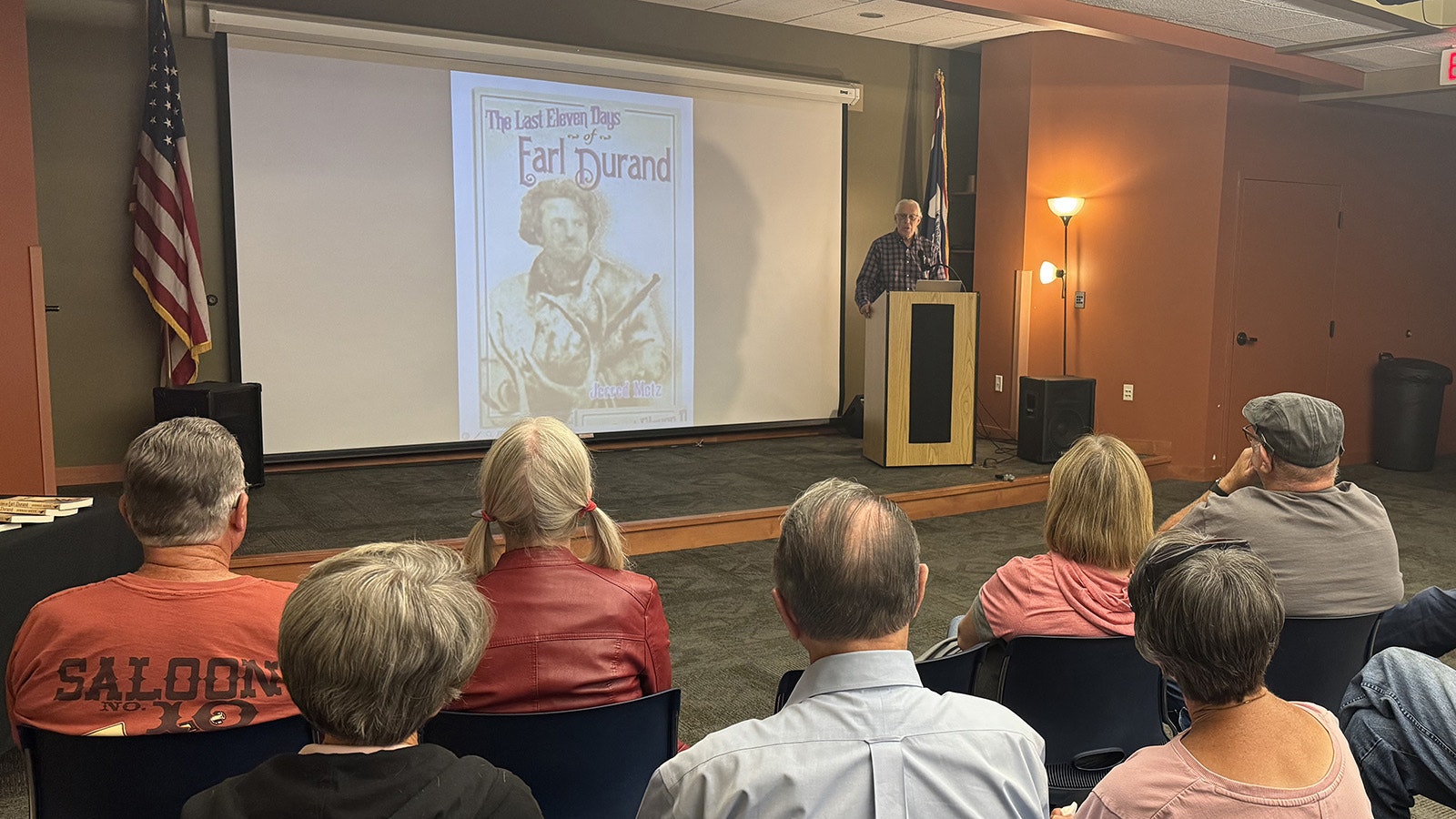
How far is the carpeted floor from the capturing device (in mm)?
3457

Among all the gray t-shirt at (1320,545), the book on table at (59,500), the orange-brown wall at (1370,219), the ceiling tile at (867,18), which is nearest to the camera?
the gray t-shirt at (1320,545)

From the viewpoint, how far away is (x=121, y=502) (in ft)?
6.17

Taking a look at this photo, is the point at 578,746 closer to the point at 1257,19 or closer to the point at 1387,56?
the point at 1257,19

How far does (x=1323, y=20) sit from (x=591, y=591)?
5599mm

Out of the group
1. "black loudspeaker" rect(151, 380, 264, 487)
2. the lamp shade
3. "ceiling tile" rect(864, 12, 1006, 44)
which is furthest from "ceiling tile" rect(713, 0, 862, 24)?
"black loudspeaker" rect(151, 380, 264, 487)

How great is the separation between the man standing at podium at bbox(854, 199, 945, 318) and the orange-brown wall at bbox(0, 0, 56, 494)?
454 centimetres

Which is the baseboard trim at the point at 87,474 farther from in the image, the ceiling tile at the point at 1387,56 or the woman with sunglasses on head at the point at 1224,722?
the ceiling tile at the point at 1387,56

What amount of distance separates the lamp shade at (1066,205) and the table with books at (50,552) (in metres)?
6.11

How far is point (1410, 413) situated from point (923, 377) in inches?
160

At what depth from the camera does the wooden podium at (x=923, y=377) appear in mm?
6398

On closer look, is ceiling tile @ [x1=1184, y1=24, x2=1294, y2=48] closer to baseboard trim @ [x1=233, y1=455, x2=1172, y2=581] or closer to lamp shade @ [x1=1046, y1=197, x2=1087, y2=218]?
lamp shade @ [x1=1046, y1=197, x2=1087, y2=218]

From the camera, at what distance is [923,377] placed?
6.45 metres

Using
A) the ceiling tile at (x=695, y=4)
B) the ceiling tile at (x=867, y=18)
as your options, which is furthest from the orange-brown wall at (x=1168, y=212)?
the ceiling tile at (x=695, y=4)

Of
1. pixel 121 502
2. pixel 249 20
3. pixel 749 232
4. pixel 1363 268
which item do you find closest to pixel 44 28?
pixel 249 20
